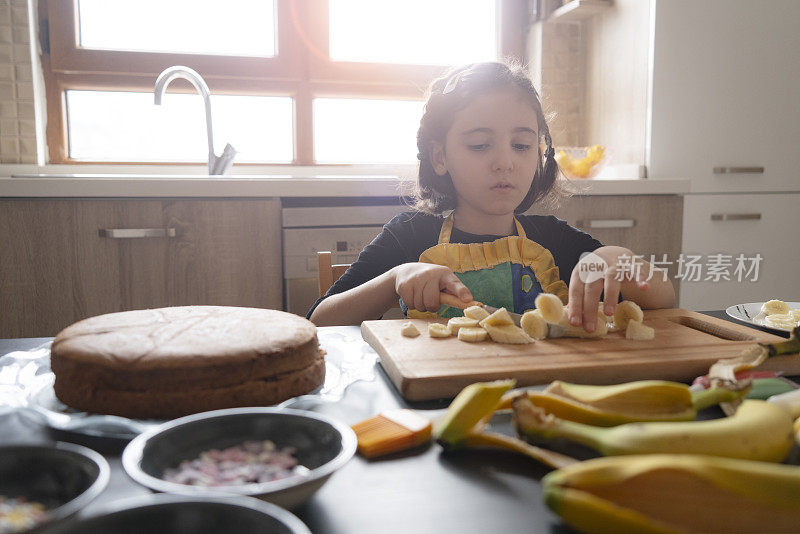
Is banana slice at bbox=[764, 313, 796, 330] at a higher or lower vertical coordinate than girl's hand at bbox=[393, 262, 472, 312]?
lower

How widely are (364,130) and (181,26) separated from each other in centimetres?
86

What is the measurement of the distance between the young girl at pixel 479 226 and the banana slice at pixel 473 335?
28cm

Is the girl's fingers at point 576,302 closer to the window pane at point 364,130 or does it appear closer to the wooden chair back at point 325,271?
the wooden chair back at point 325,271

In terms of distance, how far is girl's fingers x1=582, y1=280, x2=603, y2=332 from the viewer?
32.2 inches

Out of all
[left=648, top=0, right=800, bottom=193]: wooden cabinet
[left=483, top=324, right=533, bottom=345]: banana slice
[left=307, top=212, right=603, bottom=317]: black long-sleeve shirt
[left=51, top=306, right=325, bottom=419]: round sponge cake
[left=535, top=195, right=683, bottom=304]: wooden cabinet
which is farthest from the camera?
[left=648, top=0, right=800, bottom=193]: wooden cabinet

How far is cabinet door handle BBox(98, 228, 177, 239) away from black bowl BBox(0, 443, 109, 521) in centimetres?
155

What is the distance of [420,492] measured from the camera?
1.36 ft

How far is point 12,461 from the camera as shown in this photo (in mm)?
351

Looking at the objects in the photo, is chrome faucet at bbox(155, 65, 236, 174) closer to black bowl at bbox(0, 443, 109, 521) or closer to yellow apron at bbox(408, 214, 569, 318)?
yellow apron at bbox(408, 214, 569, 318)

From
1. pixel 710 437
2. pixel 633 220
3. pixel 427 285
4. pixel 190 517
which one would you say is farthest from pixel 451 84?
pixel 190 517

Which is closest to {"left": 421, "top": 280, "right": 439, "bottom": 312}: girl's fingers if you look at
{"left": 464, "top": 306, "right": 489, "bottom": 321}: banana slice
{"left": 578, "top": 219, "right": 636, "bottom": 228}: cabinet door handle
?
{"left": 464, "top": 306, "right": 489, "bottom": 321}: banana slice

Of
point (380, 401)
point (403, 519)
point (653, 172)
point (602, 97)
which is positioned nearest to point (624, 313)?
point (380, 401)

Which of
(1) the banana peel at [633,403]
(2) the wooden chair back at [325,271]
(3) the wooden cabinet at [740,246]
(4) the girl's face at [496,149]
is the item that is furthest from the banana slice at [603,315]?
(3) the wooden cabinet at [740,246]

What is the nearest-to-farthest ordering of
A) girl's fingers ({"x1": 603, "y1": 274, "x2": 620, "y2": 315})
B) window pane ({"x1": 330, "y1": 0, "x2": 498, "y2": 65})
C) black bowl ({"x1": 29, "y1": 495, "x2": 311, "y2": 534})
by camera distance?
1. black bowl ({"x1": 29, "y1": 495, "x2": 311, "y2": 534})
2. girl's fingers ({"x1": 603, "y1": 274, "x2": 620, "y2": 315})
3. window pane ({"x1": 330, "y1": 0, "x2": 498, "y2": 65})
